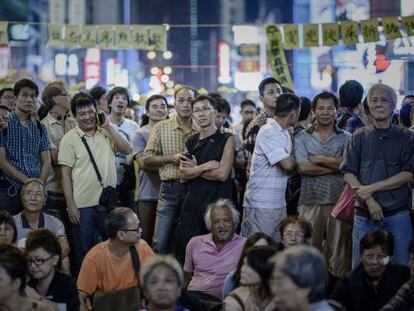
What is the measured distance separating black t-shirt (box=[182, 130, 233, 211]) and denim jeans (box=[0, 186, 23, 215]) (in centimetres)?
146

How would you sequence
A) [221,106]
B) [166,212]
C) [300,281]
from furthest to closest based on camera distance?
1. [221,106]
2. [166,212]
3. [300,281]

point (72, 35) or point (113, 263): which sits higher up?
point (72, 35)

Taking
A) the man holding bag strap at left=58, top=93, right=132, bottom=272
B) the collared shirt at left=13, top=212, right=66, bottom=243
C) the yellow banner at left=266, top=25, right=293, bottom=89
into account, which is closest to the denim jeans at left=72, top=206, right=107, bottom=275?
the man holding bag strap at left=58, top=93, right=132, bottom=272

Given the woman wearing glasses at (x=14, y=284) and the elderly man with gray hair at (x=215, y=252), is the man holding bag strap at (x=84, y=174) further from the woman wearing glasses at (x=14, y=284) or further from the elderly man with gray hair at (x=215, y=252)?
the woman wearing glasses at (x=14, y=284)

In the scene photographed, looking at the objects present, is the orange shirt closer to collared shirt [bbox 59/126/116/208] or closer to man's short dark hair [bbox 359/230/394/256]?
collared shirt [bbox 59/126/116/208]

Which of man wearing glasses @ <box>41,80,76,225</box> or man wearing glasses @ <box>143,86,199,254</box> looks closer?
man wearing glasses @ <box>143,86,199,254</box>

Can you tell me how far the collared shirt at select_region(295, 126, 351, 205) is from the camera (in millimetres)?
7594

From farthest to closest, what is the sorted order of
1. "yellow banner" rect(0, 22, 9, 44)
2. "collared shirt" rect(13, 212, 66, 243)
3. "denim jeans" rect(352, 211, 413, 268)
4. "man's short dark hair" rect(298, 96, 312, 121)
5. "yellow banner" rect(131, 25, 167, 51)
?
1. "yellow banner" rect(131, 25, 167, 51)
2. "yellow banner" rect(0, 22, 9, 44)
3. "man's short dark hair" rect(298, 96, 312, 121)
4. "collared shirt" rect(13, 212, 66, 243)
5. "denim jeans" rect(352, 211, 413, 268)

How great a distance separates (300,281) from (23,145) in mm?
4378

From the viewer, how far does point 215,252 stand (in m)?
7.14

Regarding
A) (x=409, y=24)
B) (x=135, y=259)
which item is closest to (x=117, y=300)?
(x=135, y=259)

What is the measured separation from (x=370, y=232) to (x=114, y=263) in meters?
1.88

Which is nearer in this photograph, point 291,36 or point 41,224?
point 41,224

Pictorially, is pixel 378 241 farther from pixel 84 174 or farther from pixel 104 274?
pixel 84 174
